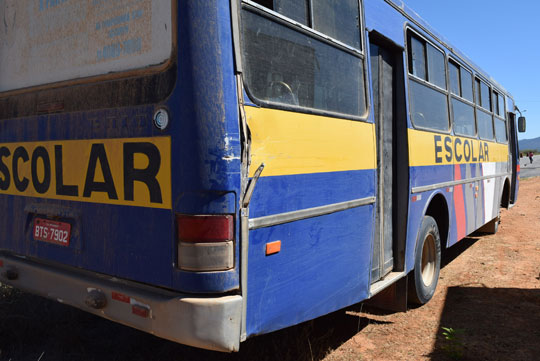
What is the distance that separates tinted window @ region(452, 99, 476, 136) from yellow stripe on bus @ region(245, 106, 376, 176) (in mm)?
2737

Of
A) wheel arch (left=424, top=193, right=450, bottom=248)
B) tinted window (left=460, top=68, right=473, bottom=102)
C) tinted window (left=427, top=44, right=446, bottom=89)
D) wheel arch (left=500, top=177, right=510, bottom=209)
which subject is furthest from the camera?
wheel arch (left=500, top=177, right=510, bottom=209)

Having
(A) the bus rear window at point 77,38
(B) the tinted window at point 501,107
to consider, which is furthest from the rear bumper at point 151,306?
(B) the tinted window at point 501,107

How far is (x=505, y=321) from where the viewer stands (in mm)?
4605

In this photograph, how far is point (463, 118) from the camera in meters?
6.27

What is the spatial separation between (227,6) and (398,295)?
3319 mm

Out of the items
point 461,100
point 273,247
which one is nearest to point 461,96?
point 461,100

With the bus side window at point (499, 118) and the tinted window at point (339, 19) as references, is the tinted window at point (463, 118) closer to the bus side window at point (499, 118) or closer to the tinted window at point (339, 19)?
the bus side window at point (499, 118)

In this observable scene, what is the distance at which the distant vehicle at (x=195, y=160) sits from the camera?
2.39 metres

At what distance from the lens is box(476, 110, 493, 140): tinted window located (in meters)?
7.13

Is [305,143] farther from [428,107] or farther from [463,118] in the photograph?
[463,118]

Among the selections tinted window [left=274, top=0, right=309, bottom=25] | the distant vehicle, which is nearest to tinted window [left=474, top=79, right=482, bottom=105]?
the distant vehicle

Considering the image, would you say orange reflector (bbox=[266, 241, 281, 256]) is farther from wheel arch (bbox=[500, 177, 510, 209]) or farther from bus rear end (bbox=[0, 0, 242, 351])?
wheel arch (bbox=[500, 177, 510, 209])

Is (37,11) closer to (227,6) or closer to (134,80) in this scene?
(134,80)

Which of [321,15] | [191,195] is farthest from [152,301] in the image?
[321,15]
